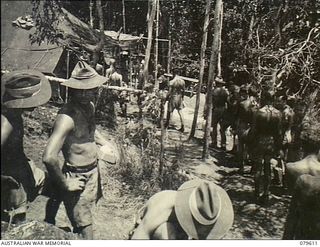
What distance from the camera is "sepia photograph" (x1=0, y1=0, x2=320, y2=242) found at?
1.73m

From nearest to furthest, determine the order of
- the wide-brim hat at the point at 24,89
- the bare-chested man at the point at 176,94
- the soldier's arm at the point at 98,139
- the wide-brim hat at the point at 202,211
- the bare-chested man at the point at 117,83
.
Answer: the wide-brim hat at the point at 202,211, the wide-brim hat at the point at 24,89, the soldier's arm at the point at 98,139, the bare-chested man at the point at 117,83, the bare-chested man at the point at 176,94

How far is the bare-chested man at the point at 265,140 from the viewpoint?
259cm

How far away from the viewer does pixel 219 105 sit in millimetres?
3129

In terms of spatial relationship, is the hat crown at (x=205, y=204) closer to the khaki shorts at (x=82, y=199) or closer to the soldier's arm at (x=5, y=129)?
the khaki shorts at (x=82, y=199)

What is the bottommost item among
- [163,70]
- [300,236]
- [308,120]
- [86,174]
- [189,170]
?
[300,236]

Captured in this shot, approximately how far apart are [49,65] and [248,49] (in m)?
1.20

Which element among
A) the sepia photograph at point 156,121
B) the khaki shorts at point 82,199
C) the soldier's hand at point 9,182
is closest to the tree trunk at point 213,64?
the sepia photograph at point 156,121

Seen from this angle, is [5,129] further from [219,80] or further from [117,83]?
[219,80]

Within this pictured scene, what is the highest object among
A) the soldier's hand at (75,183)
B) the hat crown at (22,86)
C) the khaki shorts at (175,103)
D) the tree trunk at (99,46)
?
the tree trunk at (99,46)

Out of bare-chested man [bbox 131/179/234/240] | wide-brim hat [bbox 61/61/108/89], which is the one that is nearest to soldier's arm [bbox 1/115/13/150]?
wide-brim hat [bbox 61/61/108/89]

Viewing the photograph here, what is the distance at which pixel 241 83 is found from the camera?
2.84 metres

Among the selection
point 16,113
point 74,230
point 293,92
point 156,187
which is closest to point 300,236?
point 156,187

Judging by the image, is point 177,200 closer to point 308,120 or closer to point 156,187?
point 156,187

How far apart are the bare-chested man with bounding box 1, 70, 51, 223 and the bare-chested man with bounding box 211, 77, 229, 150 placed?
1.27m
